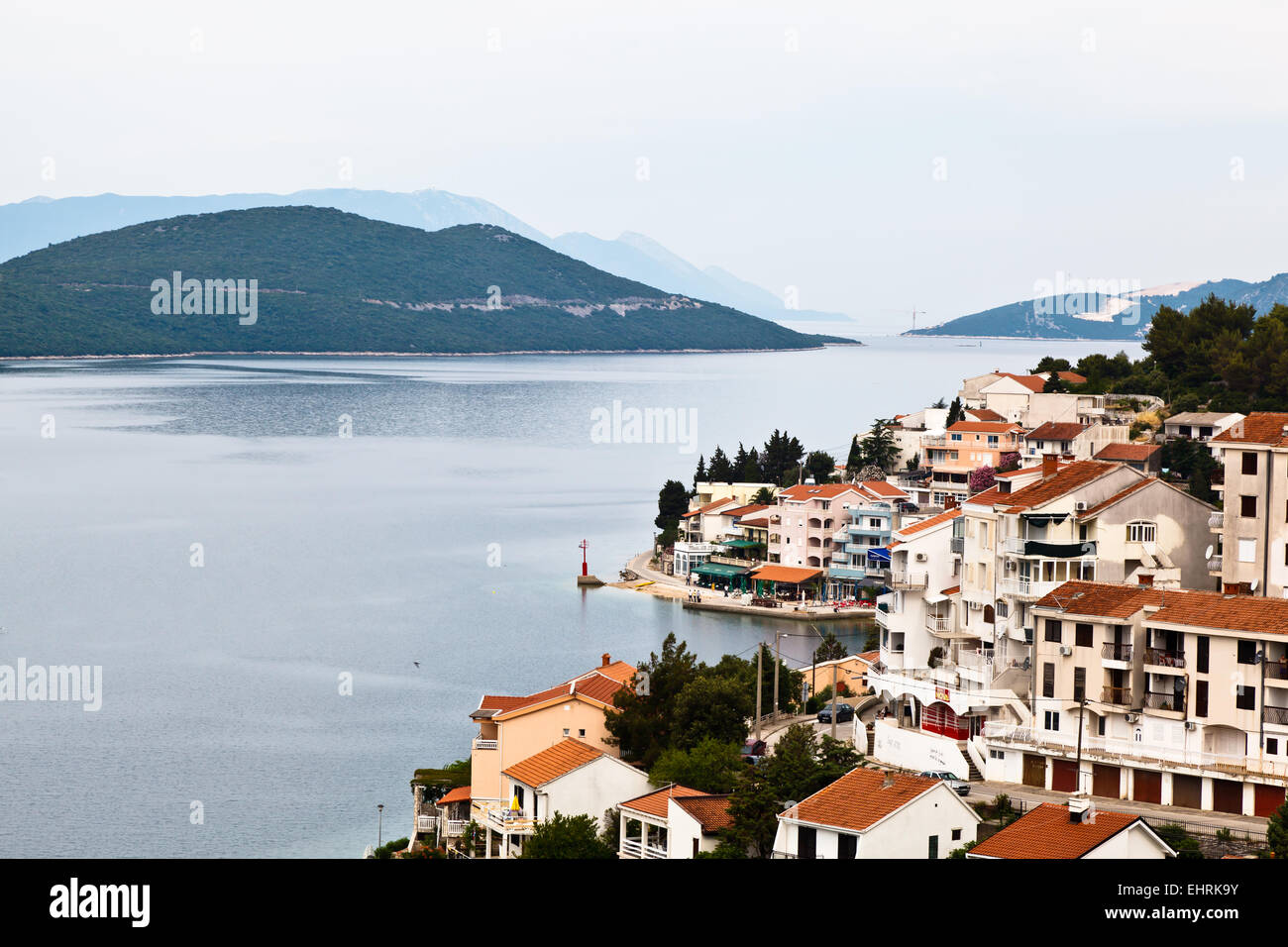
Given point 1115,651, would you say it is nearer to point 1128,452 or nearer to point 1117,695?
point 1117,695

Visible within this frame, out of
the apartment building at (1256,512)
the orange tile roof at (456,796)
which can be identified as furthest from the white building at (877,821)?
the apartment building at (1256,512)

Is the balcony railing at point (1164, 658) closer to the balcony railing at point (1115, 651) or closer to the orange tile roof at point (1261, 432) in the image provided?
the balcony railing at point (1115, 651)

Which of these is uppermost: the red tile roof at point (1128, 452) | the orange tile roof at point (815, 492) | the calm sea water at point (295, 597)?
the red tile roof at point (1128, 452)

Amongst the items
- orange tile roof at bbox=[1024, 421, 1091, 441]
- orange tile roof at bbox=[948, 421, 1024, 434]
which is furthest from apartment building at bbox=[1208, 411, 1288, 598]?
orange tile roof at bbox=[948, 421, 1024, 434]

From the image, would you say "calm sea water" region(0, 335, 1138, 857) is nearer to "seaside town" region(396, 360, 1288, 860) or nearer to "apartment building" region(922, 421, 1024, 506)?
"seaside town" region(396, 360, 1288, 860)

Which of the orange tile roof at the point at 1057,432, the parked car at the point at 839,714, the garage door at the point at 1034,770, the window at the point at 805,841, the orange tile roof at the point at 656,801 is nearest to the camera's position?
the window at the point at 805,841

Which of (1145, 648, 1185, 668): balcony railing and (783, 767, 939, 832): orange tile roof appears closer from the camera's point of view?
(783, 767, 939, 832): orange tile roof

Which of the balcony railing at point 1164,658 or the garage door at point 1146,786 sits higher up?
the balcony railing at point 1164,658
